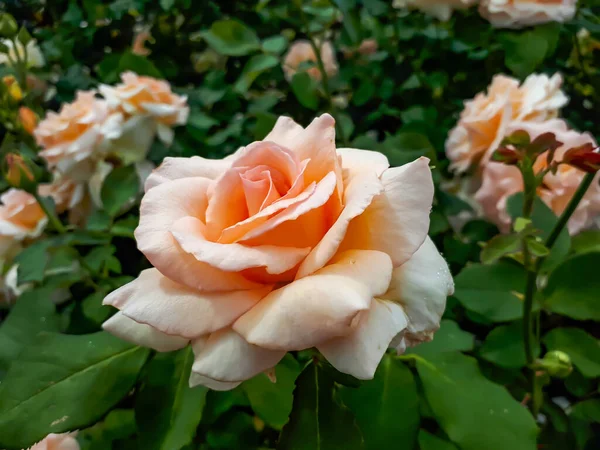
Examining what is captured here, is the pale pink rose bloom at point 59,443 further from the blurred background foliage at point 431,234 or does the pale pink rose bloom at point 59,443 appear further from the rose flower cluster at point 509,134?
the rose flower cluster at point 509,134

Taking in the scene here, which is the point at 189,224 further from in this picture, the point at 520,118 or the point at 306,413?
the point at 520,118

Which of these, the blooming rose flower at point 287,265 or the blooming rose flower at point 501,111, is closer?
the blooming rose flower at point 287,265

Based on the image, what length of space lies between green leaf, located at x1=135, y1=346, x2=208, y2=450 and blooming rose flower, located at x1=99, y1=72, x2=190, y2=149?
0.46 metres

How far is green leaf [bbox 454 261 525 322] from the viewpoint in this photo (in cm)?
50

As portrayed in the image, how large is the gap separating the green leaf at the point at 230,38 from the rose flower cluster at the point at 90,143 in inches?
4.1

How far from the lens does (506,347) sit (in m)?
0.50

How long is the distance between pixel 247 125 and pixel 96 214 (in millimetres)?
298

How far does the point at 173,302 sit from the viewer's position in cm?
29

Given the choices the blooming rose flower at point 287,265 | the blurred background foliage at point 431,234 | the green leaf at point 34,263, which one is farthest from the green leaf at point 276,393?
the green leaf at point 34,263

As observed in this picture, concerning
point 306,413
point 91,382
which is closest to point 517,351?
point 306,413

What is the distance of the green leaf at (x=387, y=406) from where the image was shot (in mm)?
349

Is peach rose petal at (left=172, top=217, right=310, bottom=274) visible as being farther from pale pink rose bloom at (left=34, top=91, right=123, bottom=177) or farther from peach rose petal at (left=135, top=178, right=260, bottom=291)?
pale pink rose bloom at (left=34, top=91, right=123, bottom=177)

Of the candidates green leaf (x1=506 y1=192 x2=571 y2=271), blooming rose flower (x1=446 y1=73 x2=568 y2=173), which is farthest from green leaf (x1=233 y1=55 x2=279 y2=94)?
green leaf (x1=506 y1=192 x2=571 y2=271)

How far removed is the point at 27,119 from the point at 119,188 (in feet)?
0.80
